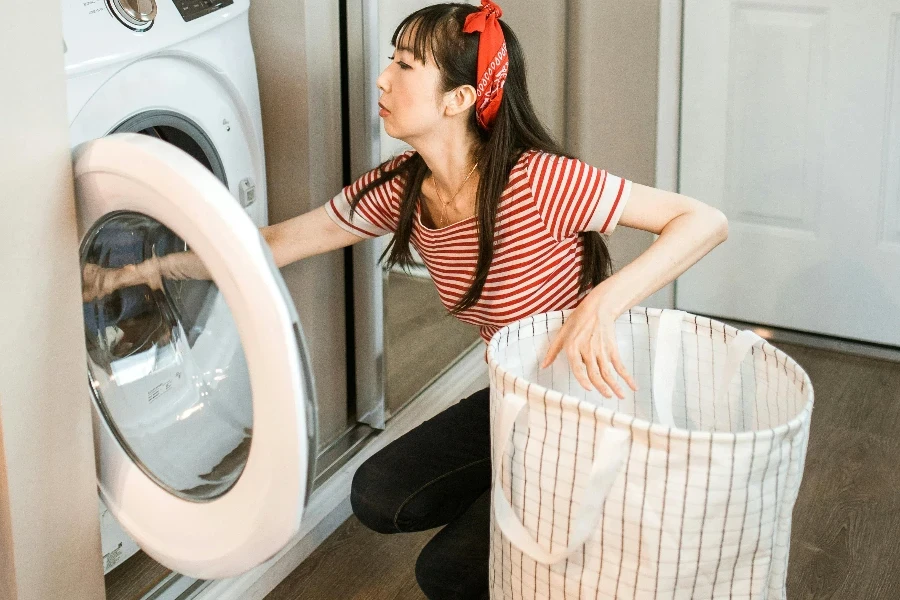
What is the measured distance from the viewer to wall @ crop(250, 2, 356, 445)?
1.71 meters

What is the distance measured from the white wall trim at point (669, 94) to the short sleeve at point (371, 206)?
3.81 ft

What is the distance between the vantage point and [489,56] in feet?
4.76

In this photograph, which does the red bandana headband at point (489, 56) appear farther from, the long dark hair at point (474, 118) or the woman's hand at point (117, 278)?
the woman's hand at point (117, 278)

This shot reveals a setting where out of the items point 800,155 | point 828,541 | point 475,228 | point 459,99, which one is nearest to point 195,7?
point 459,99

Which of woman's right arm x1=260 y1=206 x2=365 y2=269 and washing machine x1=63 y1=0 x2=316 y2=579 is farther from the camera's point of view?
woman's right arm x1=260 y1=206 x2=365 y2=269

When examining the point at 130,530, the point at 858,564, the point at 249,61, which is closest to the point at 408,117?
the point at 249,61

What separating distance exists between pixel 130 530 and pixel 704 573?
2.28 ft

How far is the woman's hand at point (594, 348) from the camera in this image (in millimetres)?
1341

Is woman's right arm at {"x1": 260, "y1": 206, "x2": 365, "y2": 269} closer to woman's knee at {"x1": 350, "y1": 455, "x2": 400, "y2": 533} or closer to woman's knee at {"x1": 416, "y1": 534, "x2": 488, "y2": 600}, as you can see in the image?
woman's knee at {"x1": 350, "y1": 455, "x2": 400, "y2": 533}

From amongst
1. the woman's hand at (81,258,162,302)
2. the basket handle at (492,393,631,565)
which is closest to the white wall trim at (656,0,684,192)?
the basket handle at (492,393,631,565)

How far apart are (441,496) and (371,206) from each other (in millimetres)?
454

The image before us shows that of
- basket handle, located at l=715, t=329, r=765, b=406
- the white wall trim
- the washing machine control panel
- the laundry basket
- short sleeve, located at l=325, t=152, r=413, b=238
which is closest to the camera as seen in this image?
the laundry basket

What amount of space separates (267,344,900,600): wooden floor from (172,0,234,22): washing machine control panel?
0.93 meters

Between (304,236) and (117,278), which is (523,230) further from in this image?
(117,278)
